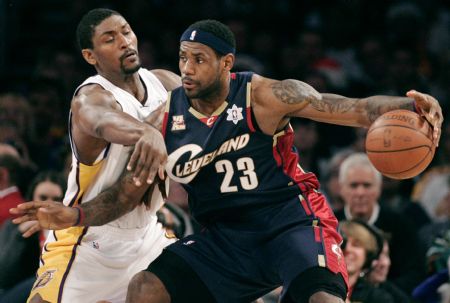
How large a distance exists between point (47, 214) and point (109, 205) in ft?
1.43

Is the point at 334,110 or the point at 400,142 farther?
the point at 334,110

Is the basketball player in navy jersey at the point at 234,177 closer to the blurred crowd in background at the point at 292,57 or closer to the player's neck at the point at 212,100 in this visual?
the player's neck at the point at 212,100

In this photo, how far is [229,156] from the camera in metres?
5.94

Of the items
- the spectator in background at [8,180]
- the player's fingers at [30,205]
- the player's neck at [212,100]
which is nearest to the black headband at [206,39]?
the player's neck at [212,100]

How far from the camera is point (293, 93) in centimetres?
582

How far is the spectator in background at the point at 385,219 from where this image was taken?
8.55m

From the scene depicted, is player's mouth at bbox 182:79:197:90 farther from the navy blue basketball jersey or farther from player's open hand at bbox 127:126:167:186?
player's open hand at bbox 127:126:167:186

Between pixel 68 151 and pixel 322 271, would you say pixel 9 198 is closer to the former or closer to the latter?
pixel 68 151

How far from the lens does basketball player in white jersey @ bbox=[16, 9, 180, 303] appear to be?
6.08 meters

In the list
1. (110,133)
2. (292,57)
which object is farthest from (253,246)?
(292,57)

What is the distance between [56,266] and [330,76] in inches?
235

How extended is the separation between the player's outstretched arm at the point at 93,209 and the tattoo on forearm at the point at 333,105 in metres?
1.11

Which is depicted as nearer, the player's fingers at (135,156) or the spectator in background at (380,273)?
the player's fingers at (135,156)

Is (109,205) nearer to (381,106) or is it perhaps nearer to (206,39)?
(206,39)
